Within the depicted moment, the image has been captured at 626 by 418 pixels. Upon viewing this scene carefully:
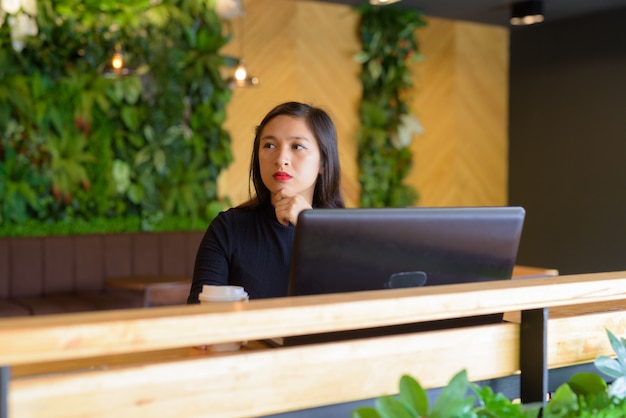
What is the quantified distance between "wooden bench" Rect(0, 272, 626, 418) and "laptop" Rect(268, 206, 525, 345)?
0.39 ft

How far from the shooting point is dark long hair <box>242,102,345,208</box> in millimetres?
2420

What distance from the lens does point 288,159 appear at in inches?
92.3

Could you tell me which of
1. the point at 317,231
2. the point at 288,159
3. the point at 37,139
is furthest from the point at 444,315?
the point at 37,139

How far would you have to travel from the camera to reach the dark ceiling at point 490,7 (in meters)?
7.51

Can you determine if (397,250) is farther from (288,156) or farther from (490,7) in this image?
(490,7)

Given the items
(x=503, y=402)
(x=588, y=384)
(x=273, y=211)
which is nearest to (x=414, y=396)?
(x=503, y=402)

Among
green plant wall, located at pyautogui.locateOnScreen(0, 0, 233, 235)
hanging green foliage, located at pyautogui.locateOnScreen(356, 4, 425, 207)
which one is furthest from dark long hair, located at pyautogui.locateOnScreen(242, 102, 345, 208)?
hanging green foliage, located at pyautogui.locateOnScreen(356, 4, 425, 207)

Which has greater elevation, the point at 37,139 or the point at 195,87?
the point at 195,87

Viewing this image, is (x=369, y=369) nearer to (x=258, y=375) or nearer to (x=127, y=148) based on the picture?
(x=258, y=375)

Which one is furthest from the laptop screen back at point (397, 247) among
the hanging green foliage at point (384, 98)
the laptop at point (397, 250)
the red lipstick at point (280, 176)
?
the hanging green foliage at point (384, 98)

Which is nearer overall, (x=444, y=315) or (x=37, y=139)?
(x=444, y=315)

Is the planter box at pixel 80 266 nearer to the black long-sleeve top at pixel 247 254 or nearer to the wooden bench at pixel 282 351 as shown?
the black long-sleeve top at pixel 247 254

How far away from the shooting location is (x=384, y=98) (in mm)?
7965

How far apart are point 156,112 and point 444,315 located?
5.62 meters
